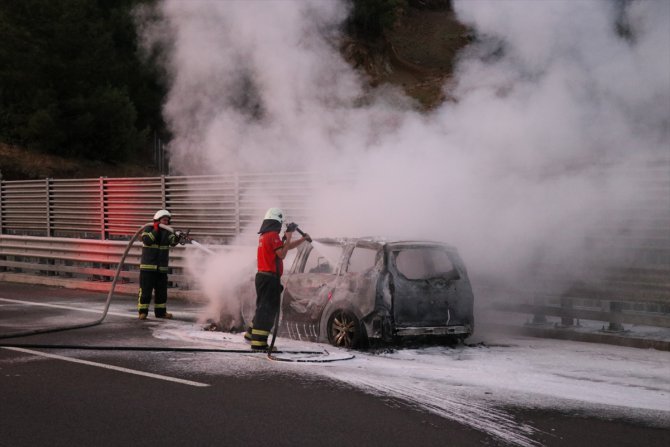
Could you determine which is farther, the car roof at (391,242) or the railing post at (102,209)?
the railing post at (102,209)

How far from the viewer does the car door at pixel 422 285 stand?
32.1 ft

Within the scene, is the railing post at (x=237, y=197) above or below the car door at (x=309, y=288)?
above

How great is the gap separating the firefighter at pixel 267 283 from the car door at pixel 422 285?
139cm

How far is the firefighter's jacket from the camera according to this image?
13.6 meters

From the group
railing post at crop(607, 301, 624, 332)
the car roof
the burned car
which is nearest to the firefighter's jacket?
the burned car

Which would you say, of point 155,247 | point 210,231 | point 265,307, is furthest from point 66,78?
point 265,307

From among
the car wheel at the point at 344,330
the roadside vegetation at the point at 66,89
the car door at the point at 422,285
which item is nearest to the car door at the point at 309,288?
the car wheel at the point at 344,330

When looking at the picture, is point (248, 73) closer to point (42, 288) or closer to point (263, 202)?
point (263, 202)

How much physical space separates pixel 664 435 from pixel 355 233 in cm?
713

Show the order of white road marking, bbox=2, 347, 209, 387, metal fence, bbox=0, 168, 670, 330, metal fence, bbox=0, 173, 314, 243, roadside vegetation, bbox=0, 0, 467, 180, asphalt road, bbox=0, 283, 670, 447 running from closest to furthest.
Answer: asphalt road, bbox=0, 283, 670, 447
white road marking, bbox=2, 347, 209, 387
metal fence, bbox=0, 168, 670, 330
metal fence, bbox=0, 173, 314, 243
roadside vegetation, bbox=0, 0, 467, 180

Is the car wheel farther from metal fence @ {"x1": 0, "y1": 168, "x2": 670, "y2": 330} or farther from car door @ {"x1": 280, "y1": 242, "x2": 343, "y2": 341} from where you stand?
metal fence @ {"x1": 0, "y1": 168, "x2": 670, "y2": 330}

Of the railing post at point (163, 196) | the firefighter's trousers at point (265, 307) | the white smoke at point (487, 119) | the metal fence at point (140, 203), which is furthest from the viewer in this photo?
the railing post at point (163, 196)

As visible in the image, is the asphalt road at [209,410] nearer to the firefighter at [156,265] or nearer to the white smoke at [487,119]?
the firefighter at [156,265]

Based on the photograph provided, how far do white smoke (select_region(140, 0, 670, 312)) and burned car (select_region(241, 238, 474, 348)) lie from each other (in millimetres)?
2424
